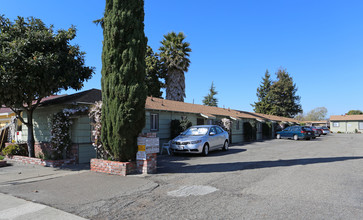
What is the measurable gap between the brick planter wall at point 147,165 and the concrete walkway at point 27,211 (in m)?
3.43

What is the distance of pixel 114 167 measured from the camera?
799 cm

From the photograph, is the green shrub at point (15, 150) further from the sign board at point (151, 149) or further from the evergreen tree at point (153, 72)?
the evergreen tree at point (153, 72)

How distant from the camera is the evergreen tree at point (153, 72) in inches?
1169

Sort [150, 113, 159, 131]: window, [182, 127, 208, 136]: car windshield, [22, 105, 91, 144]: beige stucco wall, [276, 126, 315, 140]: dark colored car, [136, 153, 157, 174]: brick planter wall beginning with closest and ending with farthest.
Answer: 1. [136, 153, 157, 174]: brick planter wall
2. [22, 105, 91, 144]: beige stucco wall
3. [182, 127, 208, 136]: car windshield
4. [150, 113, 159, 131]: window
5. [276, 126, 315, 140]: dark colored car

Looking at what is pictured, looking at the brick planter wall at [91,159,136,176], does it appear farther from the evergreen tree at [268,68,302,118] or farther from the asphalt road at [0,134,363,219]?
the evergreen tree at [268,68,302,118]

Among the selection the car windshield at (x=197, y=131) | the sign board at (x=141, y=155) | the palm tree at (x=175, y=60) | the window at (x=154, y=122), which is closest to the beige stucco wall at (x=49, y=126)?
the sign board at (x=141, y=155)

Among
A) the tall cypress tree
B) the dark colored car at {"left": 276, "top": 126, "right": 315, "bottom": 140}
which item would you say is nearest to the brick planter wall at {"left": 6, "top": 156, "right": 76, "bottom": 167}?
the tall cypress tree

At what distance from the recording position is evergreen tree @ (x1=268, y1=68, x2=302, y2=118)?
5466 centimetres

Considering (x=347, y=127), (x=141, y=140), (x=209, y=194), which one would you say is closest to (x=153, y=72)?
(x=141, y=140)

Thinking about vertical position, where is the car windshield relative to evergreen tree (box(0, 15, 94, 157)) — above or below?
below

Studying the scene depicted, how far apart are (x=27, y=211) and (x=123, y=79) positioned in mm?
4655

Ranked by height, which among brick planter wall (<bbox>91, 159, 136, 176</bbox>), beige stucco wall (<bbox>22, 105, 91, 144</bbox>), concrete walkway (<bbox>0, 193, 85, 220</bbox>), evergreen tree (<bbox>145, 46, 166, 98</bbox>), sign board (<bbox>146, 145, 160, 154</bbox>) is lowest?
concrete walkway (<bbox>0, 193, 85, 220</bbox>)

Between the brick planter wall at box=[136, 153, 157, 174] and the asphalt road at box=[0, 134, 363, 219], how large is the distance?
335 mm

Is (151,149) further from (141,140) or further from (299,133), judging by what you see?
(299,133)
